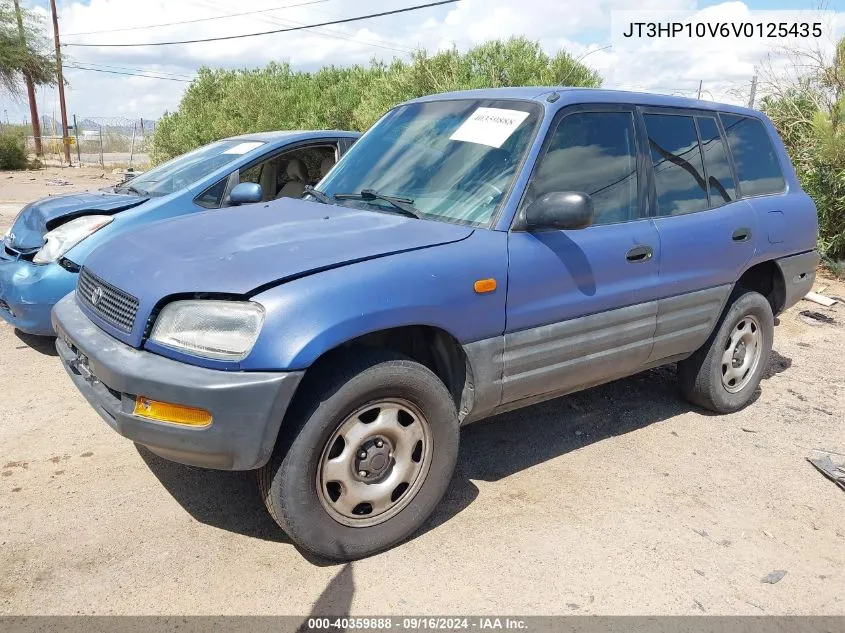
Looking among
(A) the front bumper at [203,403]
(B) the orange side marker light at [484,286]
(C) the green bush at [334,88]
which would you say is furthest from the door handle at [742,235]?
(C) the green bush at [334,88]

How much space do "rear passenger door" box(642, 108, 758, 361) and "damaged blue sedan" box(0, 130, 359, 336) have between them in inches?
103

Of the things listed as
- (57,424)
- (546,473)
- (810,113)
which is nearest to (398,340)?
(546,473)

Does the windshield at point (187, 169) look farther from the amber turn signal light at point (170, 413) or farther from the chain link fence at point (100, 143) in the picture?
the chain link fence at point (100, 143)

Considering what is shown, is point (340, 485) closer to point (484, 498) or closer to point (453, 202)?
point (484, 498)

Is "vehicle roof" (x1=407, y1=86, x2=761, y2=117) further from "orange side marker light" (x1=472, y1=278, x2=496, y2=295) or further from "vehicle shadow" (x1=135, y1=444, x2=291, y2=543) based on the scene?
"vehicle shadow" (x1=135, y1=444, x2=291, y2=543)

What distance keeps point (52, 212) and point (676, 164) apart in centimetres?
441

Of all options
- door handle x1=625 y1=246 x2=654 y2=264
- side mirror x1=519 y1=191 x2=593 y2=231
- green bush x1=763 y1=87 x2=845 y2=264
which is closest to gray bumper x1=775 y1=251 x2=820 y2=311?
door handle x1=625 y1=246 x2=654 y2=264

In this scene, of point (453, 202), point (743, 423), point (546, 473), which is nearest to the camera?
point (453, 202)

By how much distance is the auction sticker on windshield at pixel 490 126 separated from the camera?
3498 mm

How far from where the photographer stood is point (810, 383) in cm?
548

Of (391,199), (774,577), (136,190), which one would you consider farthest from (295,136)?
(774,577)

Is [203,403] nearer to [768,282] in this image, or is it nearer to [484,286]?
[484,286]

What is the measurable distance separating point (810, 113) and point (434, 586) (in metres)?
9.88

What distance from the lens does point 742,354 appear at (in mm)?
4742
